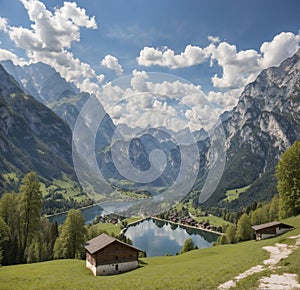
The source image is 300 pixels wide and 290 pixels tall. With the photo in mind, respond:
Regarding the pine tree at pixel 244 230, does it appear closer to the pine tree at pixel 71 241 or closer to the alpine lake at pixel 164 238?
the alpine lake at pixel 164 238

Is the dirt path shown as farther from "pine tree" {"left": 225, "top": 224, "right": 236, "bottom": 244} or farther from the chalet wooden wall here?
"pine tree" {"left": 225, "top": 224, "right": 236, "bottom": 244}

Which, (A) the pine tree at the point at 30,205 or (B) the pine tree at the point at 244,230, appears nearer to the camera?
(A) the pine tree at the point at 30,205

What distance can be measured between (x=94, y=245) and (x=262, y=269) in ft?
78.2

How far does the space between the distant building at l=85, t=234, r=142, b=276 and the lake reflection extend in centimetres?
6998

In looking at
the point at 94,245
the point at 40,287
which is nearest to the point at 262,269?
the point at 40,287

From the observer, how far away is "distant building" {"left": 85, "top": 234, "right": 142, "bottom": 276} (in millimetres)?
34844

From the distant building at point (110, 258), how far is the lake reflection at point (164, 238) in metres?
70.0

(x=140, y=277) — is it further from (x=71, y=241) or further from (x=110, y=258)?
(x=71, y=241)

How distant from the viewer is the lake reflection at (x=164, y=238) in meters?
115

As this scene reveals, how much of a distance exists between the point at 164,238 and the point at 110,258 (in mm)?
108886

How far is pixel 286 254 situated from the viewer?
2591 centimetres

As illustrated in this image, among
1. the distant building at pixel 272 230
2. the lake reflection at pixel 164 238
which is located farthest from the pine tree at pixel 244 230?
the lake reflection at pixel 164 238

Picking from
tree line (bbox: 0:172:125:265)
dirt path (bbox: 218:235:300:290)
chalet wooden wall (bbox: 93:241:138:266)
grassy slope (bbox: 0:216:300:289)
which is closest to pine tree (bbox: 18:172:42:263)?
tree line (bbox: 0:172:125:265)

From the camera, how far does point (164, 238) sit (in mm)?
139625
